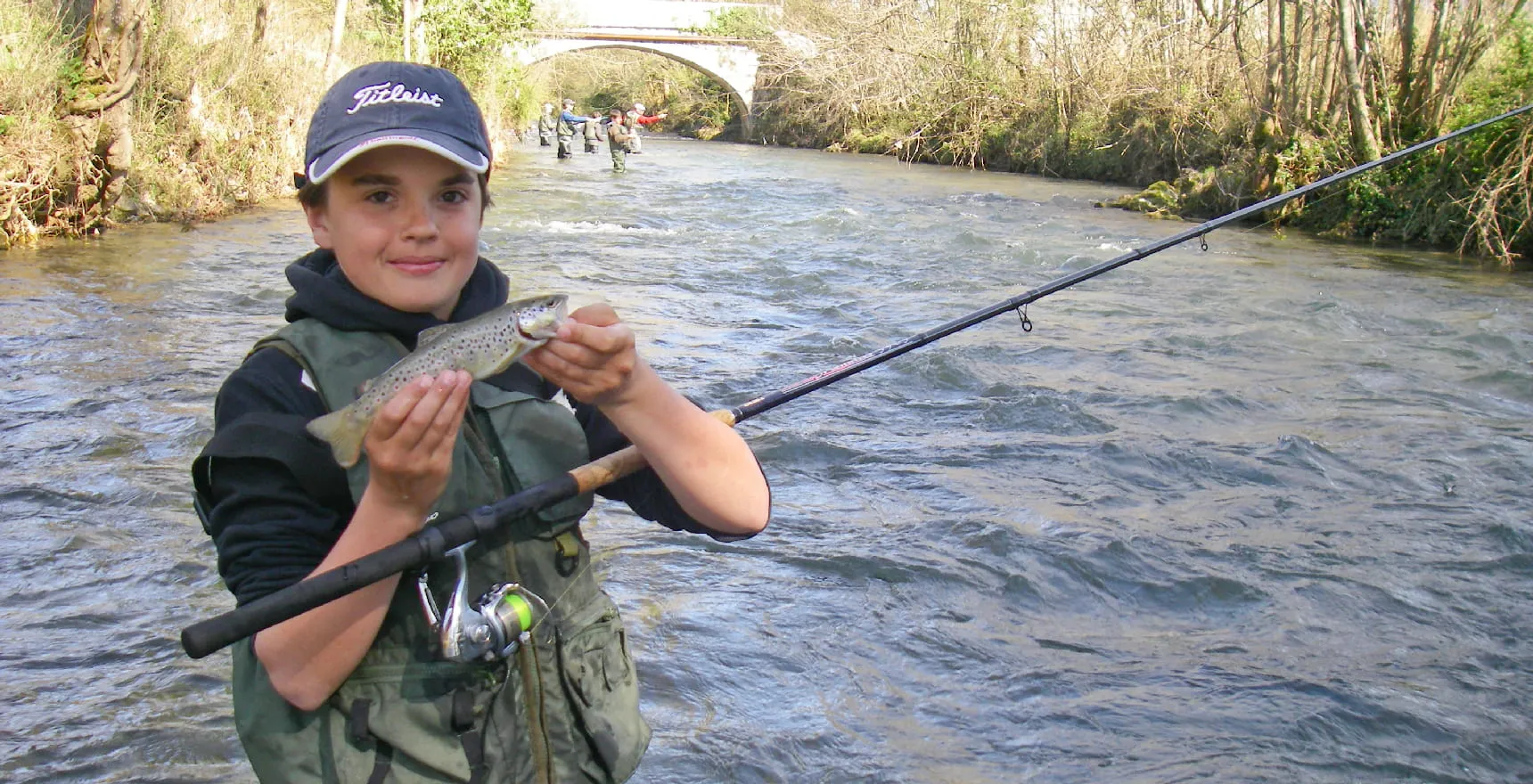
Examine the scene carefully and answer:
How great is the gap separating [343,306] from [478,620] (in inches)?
19.5

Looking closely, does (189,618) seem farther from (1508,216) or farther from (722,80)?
(722,80)

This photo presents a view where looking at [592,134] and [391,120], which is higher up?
[391,120]

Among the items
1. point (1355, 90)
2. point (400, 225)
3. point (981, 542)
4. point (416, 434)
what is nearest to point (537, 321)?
point (416, 434)

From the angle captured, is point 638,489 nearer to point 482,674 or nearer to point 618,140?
A: point 482,674

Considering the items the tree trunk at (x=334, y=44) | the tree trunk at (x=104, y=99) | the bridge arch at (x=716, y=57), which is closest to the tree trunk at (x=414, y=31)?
the tree trunk at (x=334, y=44)

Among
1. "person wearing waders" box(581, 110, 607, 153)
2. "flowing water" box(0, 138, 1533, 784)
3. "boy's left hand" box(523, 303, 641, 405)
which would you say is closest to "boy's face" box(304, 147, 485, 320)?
"boy's left hand" box(523, 303, 641, 405)

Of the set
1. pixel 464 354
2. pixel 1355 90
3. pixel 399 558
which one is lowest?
pixel 399 558

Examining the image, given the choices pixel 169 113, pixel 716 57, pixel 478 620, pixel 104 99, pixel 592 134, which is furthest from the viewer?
pixel 716 57

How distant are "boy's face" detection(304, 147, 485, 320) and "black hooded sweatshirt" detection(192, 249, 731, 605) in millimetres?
37

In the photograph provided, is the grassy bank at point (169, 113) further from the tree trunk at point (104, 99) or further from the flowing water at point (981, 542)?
the flowing water at point (981, 542)

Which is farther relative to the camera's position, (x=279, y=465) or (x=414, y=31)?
(x=414, y=31)

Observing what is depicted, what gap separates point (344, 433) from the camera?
165 cm

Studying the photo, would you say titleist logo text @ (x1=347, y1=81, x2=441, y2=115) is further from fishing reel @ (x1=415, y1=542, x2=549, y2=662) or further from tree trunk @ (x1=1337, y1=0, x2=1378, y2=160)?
tree trunk @ (x1=1337, y1=0, x2=1378, y2=160)

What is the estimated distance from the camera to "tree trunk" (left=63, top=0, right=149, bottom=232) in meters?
12.6
